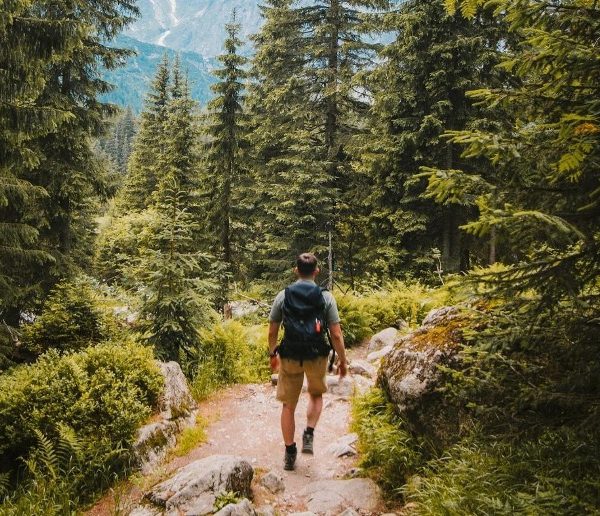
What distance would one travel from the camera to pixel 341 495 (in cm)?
495

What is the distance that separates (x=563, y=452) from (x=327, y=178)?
1426 centimetres

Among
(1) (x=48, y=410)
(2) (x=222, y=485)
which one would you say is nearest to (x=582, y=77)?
(2) (x=222, y=485)

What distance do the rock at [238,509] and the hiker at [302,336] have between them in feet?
4.35

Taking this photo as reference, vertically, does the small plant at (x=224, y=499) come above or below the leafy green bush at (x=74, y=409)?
below

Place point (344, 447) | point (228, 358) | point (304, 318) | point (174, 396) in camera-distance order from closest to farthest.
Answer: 1. point (304, 318)
2. point (344, 447)
3. point (174, 396)
4. point (228, 358)

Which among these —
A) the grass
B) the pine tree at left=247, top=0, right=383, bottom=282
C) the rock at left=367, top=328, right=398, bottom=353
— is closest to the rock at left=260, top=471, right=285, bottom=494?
the grass

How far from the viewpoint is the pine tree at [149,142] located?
38188 millimetres

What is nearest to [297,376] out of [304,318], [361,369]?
[304,318]

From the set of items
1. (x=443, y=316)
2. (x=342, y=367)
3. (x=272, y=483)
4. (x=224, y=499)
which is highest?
(x=443, y=316)

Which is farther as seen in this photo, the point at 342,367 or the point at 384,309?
the point at 384,309

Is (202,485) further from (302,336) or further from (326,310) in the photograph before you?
(326,310)

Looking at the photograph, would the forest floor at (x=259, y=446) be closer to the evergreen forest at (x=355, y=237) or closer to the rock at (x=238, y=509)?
the evergreen forest at (x=355, y=237)

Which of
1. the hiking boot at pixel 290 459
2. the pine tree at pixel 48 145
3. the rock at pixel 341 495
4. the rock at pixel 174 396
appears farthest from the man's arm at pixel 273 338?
the pine tree at pixel 48 145

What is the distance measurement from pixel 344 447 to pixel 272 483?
127 centimetres
